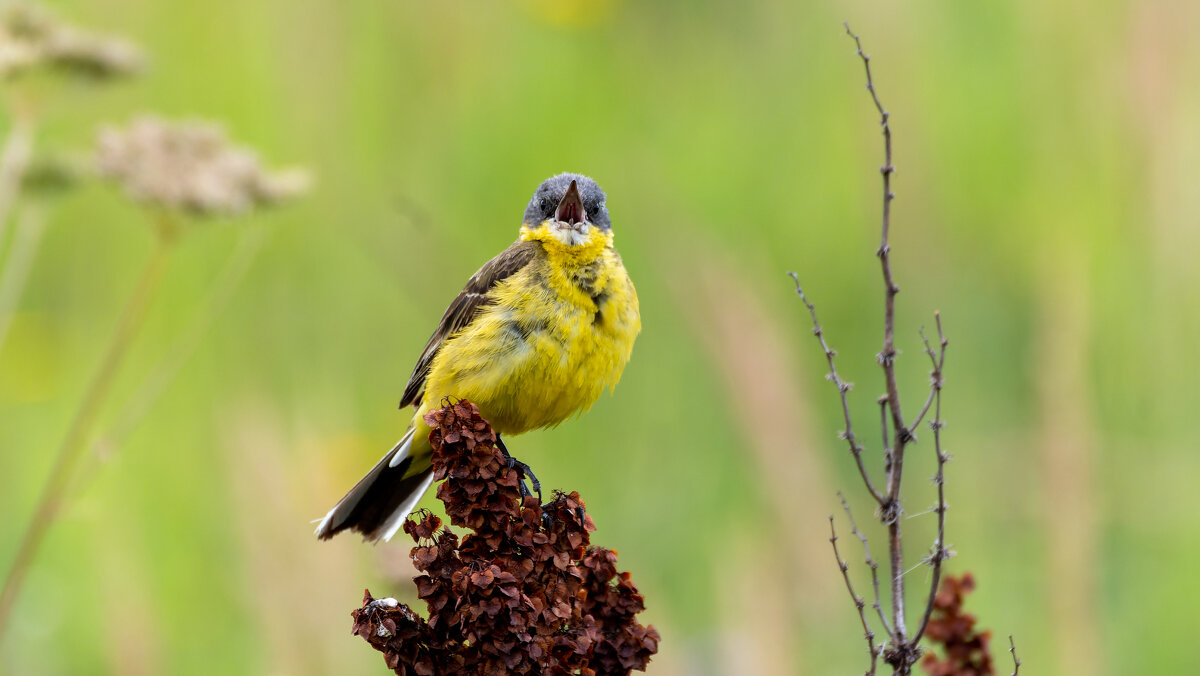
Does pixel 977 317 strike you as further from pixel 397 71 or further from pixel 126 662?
pixel 126 662

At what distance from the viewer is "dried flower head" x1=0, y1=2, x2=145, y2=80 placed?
5.03m

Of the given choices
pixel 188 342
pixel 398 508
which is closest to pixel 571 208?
pixel 398 508

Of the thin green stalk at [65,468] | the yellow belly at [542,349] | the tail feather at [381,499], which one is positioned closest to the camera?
the thin green stalk at [65,468]

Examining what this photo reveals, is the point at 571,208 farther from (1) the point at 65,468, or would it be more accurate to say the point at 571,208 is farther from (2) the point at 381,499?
(1) the point at 65,468

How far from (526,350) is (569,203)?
2.37 ft

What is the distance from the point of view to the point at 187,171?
5.11m

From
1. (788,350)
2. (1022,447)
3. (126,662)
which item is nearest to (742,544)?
(788,350)

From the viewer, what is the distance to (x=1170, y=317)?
Answer: 6.16m

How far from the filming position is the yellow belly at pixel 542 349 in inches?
181

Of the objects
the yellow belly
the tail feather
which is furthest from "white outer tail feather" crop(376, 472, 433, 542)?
the yellow belly

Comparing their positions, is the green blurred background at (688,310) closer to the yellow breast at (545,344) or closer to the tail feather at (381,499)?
the tail feather at (381,499)

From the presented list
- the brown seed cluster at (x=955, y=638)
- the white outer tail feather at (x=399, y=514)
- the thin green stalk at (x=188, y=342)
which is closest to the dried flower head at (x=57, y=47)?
the thin green stalk at (x=188, y=342)

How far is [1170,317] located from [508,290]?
3.12 m

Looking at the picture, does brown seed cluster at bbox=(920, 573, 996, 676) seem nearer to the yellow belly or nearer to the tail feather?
the yellow belly
